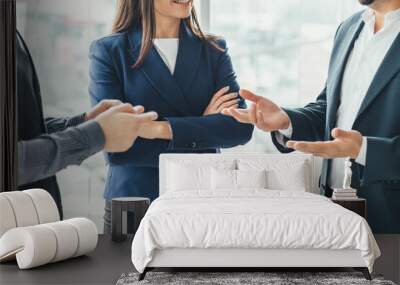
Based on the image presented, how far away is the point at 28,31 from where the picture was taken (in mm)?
7801

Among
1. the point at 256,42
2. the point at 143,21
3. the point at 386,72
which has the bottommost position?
the point at 386,72

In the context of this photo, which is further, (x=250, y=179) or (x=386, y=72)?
(x=386, y=72)

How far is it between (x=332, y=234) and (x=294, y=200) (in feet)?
2.71

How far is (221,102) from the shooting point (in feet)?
25.3

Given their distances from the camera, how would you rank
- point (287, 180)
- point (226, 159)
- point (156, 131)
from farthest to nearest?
point (156, 131) → point (226, 159) → point (287, 180)

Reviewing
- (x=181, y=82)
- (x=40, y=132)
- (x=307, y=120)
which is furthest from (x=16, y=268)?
(x=307, y=120)

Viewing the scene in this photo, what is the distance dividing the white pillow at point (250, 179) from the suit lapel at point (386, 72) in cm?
152

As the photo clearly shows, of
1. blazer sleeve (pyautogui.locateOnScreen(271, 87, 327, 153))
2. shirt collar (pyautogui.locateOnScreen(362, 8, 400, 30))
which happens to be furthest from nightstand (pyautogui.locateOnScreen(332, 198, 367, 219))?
shirt collar (pyautogui.locateOnScreen(362, 8, 400, 30))

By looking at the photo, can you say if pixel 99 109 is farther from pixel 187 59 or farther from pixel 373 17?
pixel 373 17

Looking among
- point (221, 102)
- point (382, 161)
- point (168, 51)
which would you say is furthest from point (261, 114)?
point (382, 161)

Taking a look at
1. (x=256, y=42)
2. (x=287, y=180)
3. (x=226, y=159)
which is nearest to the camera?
→ (x=287, y=180)

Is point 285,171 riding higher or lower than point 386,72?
lower

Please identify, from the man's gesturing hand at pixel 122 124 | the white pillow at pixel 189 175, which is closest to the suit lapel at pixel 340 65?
the white pillow at pixel 189 175

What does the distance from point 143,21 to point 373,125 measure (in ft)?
9.35
